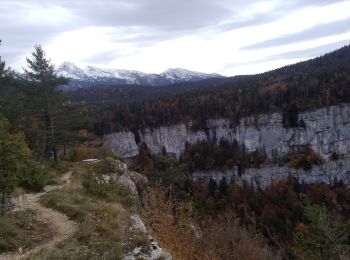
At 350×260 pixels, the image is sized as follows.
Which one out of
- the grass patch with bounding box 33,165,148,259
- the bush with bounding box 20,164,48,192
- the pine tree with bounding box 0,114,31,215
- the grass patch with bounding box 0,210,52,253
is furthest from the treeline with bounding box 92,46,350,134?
the pine tree with bounding box 0,114,31,215

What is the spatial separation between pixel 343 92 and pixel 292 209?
114 feet

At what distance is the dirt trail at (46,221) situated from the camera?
849cm

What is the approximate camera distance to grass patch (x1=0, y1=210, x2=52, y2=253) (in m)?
8.84

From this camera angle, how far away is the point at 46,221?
10.9 metres

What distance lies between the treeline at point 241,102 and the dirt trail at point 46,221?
89.2 meters

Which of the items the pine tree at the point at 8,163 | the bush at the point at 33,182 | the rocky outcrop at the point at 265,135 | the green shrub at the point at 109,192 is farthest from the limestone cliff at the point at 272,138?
the pine tree at the point at 8,163

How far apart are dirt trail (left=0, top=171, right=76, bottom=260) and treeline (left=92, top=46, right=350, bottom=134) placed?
89218 mm

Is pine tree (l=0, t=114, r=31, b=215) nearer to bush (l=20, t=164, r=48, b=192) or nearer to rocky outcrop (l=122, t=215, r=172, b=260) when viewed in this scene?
rocky outcrop (l=122, t=215, r=172, b=260)

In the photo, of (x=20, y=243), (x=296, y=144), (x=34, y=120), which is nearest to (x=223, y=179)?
(x=296, y=144)

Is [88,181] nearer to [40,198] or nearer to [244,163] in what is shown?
[40,198]

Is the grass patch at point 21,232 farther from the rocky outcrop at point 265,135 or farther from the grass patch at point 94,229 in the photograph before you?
the rocky outcrop at point 265,135

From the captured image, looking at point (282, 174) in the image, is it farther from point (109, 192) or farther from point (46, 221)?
point (46, 221)

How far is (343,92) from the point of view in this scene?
94.2 meters

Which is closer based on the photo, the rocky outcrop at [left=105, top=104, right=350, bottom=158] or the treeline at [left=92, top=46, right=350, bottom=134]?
the rocky outcrop at [left=105, top=104, right=350, bottom=158]
